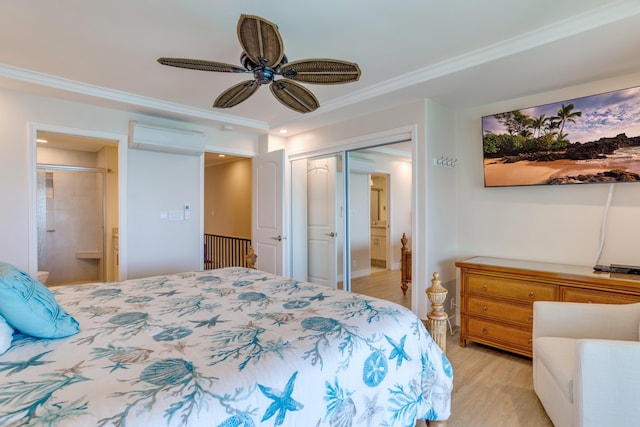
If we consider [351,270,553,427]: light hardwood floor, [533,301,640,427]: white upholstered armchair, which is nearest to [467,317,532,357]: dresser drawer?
[351,270,553,427]: light hardwood floor

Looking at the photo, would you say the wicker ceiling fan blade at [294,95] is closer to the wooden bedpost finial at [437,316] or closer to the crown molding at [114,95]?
the wooden bedpost finial at [437,316]

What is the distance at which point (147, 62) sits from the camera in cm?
265

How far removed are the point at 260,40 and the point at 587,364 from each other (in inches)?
88.8

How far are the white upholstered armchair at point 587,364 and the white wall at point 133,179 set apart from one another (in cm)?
379

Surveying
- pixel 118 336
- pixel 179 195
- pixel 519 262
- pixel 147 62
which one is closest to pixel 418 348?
pixel 118 336

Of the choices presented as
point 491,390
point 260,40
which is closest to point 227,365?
point 260,40

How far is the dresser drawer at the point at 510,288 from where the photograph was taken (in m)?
2.57

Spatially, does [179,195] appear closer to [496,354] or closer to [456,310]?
[456,310]

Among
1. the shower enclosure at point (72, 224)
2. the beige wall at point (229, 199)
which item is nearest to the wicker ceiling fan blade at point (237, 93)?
the beige wall at point (229, 199)

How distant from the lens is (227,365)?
1104 mm

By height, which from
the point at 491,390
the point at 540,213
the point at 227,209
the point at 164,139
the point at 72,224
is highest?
the point at 164,139

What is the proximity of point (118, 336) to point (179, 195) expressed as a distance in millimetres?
3012

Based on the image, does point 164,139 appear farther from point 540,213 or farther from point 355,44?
point 540,213

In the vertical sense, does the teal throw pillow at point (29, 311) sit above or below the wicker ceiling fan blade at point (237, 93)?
below
